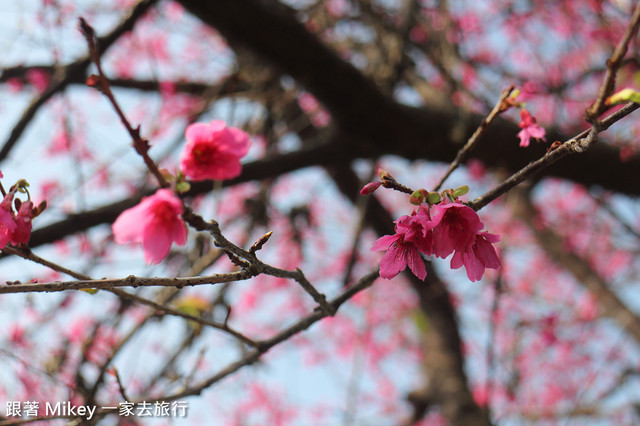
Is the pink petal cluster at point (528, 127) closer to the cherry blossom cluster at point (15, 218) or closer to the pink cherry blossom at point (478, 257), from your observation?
the pink cherry blossom at point (478, 257)

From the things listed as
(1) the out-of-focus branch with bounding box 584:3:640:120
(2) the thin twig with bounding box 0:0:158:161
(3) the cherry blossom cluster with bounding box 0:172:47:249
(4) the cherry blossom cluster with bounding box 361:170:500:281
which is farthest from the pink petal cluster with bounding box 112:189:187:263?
(2) the thin twig with bounding box 0:0:158:161

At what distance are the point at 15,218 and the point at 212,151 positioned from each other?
369 millimetres

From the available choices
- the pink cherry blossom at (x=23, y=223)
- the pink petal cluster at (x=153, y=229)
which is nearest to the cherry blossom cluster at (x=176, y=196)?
the pink petal cluster at (x=153, y=229)

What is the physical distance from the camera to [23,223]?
2.81ft

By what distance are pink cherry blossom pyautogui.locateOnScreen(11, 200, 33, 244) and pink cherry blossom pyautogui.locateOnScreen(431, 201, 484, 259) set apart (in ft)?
2.38

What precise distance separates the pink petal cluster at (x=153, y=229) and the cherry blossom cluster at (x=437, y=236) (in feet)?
1.12

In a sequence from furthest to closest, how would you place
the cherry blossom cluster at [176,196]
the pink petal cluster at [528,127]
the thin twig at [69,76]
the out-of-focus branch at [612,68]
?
the thin twig at [69,76] < the pink petal cluster at [528,127] < the cherry blossom cluster at [176,196] < the out-of-focus branch at [612,68]

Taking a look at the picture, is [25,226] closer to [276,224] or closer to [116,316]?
[116,316]

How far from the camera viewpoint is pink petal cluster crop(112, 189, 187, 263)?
807mm

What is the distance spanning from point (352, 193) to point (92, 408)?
10.4ft

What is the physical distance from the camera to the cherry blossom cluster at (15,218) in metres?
0.83

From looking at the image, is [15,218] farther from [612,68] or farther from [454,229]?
[612,68]

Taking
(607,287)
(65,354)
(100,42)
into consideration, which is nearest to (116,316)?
(65,354)

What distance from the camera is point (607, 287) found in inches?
182
